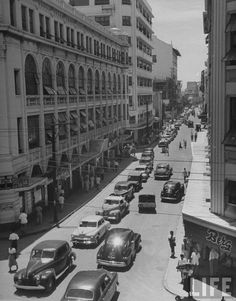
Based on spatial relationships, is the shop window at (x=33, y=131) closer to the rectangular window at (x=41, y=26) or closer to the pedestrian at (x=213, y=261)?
the rectangular window at (x=41, y=26)

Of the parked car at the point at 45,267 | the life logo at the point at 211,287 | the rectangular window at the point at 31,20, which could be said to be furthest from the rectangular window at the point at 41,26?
the life logo at the point at 211,287

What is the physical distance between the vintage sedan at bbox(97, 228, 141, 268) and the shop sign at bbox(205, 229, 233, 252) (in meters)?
5.41

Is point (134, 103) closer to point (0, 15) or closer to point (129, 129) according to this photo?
point (129, 129)

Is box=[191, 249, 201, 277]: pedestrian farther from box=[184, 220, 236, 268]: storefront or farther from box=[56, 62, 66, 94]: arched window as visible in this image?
box=[56, 62, 66, 94]: arched window

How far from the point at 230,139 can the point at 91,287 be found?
8.87m

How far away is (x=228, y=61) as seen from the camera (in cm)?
2059

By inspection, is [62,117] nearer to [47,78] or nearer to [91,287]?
[47,78]

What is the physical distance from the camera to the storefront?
20.7 metres

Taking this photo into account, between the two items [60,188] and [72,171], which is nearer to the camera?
[60,188]

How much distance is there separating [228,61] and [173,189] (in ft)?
77.9

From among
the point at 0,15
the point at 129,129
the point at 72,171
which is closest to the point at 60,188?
the point at 72,171

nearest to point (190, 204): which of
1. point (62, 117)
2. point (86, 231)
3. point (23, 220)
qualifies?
point (86, 231)

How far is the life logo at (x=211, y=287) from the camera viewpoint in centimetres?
2142

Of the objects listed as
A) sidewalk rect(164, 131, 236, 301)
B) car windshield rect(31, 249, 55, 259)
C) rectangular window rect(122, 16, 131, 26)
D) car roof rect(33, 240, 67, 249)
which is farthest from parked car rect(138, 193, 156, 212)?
rectangular window rect(122, 16, 131, 26)
